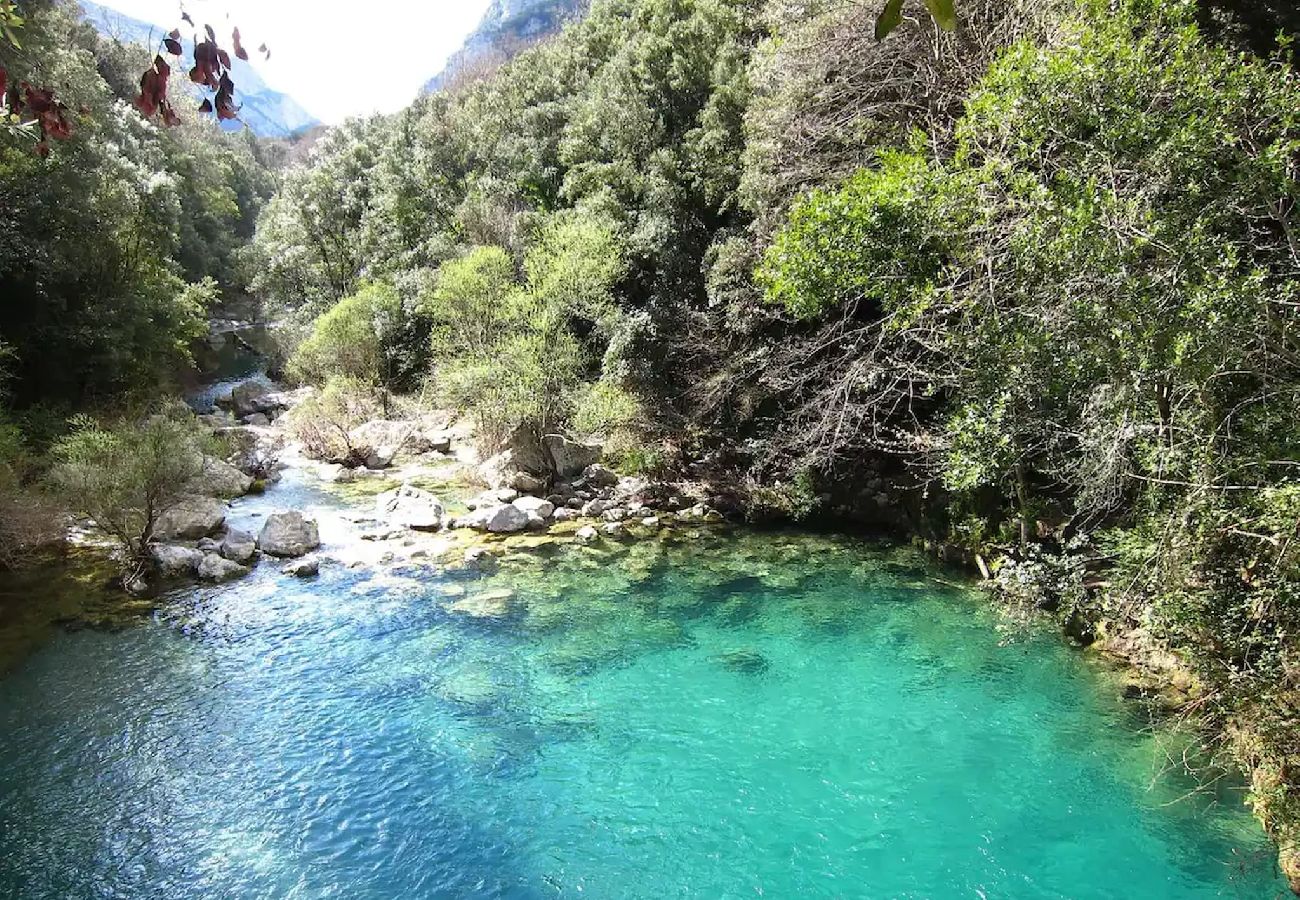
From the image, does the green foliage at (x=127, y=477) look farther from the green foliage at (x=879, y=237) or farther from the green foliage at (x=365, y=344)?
the green foliage at (x=365, y=344)

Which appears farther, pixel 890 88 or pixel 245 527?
pixel 245 527

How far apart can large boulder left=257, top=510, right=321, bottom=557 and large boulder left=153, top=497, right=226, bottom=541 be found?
1.21 meters

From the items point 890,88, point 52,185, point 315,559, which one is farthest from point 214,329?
point 890,88

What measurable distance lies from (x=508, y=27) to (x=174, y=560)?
9518cm

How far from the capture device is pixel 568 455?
19.5 metres

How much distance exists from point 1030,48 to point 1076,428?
432 centimetres

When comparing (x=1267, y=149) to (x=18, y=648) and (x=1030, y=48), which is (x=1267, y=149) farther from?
(x=18, y=648)

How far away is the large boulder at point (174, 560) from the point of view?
45.1ft

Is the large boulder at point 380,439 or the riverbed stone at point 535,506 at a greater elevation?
the large boulder at point 380,439

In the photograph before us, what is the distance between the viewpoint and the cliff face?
222 feet

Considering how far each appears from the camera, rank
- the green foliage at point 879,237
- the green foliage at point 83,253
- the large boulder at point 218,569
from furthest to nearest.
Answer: the green foliage at point 83,253 → the large boulder at point 218,569 → the green foliage at point 879,237

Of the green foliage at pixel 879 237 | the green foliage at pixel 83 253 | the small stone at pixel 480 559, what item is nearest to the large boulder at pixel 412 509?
the small stone at pixel 480 559

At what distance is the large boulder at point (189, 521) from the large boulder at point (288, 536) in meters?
1.21

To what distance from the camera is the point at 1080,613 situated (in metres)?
10.6
